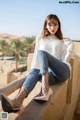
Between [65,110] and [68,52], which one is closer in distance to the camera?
[68,52]

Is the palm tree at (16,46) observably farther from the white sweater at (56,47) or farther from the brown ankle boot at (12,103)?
the brown ankle boot at (12,103)

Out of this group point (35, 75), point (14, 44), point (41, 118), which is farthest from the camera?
point (14, 44)

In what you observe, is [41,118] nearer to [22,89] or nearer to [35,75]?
[22,89]

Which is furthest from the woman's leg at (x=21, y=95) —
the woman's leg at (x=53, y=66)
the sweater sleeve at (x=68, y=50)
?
the sweater sleeve at (x=68, y=50)

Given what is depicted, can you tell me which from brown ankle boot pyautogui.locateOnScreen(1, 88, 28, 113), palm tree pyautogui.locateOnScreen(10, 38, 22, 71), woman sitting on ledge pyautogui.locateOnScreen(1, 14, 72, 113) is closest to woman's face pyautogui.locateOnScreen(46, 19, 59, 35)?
woman sitting on ledge pyautogui.locateOnScreen(1, 14, 72, 113)

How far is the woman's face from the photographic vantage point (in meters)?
1.75

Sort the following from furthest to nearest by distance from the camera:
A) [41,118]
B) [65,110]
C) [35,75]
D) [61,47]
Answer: [65,110] → [61,47] → [35,75] → [41,118]

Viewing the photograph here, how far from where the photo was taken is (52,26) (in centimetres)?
177

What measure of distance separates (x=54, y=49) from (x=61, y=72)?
6.1 inches

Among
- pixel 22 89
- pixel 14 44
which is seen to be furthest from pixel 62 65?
pixel 14 44

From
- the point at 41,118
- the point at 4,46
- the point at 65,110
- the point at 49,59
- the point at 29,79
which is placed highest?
the point at 49,59

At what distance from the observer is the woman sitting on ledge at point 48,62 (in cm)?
153

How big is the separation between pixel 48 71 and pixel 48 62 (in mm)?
76

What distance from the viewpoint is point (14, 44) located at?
48.8 feet
